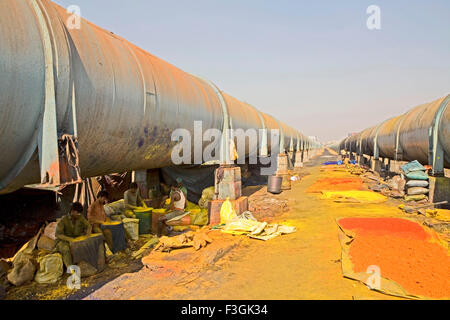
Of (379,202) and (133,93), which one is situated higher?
(133,93)

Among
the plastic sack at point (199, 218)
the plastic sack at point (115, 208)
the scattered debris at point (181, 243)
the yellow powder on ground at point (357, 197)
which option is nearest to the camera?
the scattered debris at point (181, 243)

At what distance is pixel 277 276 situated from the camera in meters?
4.76

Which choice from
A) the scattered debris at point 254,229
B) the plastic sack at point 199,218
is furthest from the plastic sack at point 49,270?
the plastic sack at point 199,218

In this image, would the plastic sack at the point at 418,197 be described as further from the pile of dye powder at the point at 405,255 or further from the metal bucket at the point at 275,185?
the metal bucket at the point at 275,185

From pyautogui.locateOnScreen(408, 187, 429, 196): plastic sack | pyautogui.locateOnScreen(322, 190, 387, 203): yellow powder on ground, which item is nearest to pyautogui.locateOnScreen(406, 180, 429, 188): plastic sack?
pyautogui.locateOnScreen(408, 187, 429, 196): plastic sack

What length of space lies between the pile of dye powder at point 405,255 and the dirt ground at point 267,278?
A: 0.47 metres

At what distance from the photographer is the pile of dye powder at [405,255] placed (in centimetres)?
415

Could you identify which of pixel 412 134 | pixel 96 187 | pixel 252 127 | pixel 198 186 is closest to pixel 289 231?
pixel 198 186

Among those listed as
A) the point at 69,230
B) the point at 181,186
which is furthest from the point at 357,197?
the point at 69,230

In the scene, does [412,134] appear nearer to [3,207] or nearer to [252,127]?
[252,127]

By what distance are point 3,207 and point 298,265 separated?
1089 centimetres

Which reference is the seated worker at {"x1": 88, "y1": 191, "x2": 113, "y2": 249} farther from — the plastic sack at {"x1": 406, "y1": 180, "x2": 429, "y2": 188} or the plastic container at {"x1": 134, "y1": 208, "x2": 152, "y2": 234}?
the plastic sack at {"x1": 406, "y1": 180, "x2": 429, "y2": 188}

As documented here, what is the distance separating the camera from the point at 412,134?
12727 mm

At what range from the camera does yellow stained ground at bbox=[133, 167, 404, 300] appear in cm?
412
